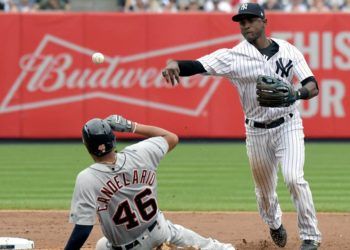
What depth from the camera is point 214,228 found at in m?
10.2

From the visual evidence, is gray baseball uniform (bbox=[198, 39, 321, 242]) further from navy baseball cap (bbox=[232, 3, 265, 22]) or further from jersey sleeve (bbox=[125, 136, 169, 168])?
jersey sleeve (bbox=[125, 136, 169, 168])

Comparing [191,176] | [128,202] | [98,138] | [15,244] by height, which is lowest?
[191,176]

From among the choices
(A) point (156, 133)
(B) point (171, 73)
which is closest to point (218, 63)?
(B) point (171, 73)

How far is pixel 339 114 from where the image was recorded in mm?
19375

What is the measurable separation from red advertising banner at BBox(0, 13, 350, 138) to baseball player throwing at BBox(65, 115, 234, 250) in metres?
12.4

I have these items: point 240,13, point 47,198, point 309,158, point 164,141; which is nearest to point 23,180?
point 47,198

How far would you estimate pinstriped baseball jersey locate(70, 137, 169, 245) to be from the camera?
6.59 m

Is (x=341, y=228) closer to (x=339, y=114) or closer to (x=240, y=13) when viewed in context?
(x=240, y=13)

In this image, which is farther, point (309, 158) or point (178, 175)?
point (309, 158)

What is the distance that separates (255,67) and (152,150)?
6.20 ft

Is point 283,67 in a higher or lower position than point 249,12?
lower

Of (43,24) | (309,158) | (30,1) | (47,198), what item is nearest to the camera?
(47,198)

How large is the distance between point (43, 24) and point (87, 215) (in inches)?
521

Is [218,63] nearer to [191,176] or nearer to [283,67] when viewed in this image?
[283,67]
